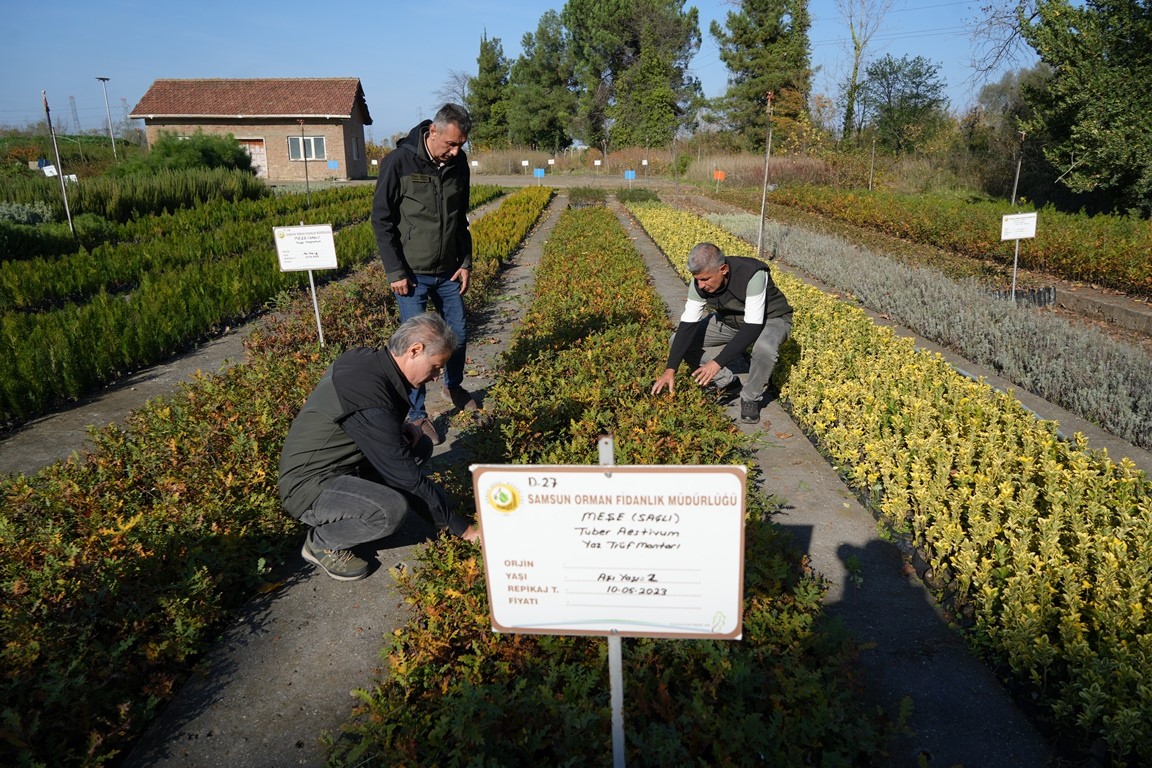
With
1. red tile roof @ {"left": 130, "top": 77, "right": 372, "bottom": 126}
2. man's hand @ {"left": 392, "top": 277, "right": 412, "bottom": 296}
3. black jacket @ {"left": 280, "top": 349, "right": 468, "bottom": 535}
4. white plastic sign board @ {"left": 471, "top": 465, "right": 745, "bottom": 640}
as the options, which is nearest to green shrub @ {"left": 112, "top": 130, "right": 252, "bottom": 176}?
red tile roof @ {"left": 130, "top": 77, "right": 372, "bottom": 126}

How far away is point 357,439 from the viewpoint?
302cm

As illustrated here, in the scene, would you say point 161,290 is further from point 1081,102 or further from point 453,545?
point 1081,102

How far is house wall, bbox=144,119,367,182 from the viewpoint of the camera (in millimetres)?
40188

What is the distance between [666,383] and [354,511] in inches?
93.5

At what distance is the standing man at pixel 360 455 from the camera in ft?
9.71

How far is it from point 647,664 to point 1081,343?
5835mm

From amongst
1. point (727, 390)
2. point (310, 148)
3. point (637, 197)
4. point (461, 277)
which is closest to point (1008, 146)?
point (637, 197)

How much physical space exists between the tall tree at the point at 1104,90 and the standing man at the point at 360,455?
628 inches

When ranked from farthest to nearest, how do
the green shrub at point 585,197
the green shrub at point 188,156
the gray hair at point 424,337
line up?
the green shrub at point 585,197
the green shrub at point 188,156
the gray hair at point 424,337

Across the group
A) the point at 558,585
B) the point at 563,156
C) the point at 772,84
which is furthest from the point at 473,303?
the point at 563,156

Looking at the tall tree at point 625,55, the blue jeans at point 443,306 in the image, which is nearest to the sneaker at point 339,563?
the blue jeans at point 443,306

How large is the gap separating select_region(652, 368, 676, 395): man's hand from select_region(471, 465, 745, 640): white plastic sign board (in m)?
2.91

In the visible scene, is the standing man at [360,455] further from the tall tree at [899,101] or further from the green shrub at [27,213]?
the tall tree at [899,101]

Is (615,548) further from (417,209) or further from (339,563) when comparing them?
(417,209)
